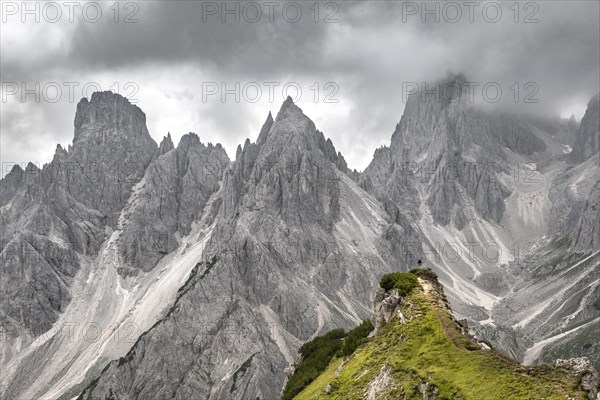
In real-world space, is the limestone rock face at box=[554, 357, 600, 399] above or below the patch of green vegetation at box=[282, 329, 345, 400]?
below

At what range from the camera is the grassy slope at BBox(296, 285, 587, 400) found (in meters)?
30.9

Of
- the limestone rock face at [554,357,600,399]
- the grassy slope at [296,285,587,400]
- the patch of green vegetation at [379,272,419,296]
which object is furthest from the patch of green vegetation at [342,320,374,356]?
the limestone rock face at [554,357,600,399]

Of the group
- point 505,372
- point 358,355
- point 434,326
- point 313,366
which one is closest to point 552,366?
point 505,372

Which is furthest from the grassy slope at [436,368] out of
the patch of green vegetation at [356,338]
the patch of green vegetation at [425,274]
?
the patch of green vegetation at [356,338]

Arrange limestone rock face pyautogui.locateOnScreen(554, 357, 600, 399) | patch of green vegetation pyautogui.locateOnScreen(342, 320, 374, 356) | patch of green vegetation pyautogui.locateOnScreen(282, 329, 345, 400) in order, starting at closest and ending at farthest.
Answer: limestone rock face pyautogui.locateOnScreen(554, 357, 600, 399), patch of green vegetation pyautogui.locateOnScreen(342, 320, 374, 356), patch of green vegetation pyautogui.locateOnScreen(282, 329, 345, 400)

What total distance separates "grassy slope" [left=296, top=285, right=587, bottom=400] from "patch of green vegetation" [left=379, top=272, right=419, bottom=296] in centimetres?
113

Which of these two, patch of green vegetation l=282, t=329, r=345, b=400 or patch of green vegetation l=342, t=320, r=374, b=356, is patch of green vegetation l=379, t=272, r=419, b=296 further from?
patch of green vegetation l=282, t=329, r=345, b=400

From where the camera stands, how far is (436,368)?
3725cm

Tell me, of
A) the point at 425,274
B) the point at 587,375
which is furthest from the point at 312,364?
the point at 587,375

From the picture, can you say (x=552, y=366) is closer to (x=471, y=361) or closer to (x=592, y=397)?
(x=592, y=397)

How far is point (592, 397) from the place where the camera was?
28406 mm

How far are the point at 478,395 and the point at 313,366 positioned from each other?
4117 centimetres

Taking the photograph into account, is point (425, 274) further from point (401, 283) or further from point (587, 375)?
point (587, 375)

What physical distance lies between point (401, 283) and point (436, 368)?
1594cm
